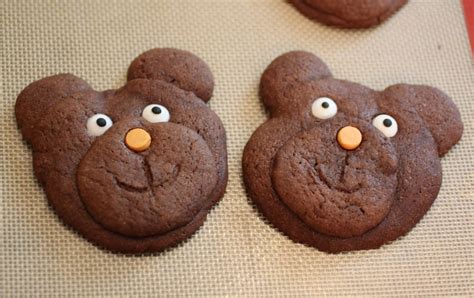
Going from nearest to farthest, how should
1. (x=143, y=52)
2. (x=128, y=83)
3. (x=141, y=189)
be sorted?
(x=141, y=189) → (x=128, y=83) → (x=143, y=52)

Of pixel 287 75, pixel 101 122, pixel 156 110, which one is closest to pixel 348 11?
pixel 287 75

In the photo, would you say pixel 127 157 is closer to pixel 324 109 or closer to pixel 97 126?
pixel 97 126

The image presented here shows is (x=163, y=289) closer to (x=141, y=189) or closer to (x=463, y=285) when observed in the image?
(x=141, y=189)

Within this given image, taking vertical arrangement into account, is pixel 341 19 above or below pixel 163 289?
above

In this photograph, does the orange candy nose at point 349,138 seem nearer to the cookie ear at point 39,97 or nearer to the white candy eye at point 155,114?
the white candy eye at point 155,114

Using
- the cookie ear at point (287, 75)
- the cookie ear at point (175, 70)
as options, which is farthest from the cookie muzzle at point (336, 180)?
the cookie ear at point (175, 70)

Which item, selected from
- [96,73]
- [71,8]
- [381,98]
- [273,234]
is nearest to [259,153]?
[273,234]

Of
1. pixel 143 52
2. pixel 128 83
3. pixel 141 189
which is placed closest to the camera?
pixel 141 189

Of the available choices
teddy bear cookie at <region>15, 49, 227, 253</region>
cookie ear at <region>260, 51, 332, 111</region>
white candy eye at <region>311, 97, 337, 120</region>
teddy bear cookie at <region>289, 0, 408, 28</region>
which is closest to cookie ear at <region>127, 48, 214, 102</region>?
teddy bear cookie at <region>15, 49, 227, 253</region>
